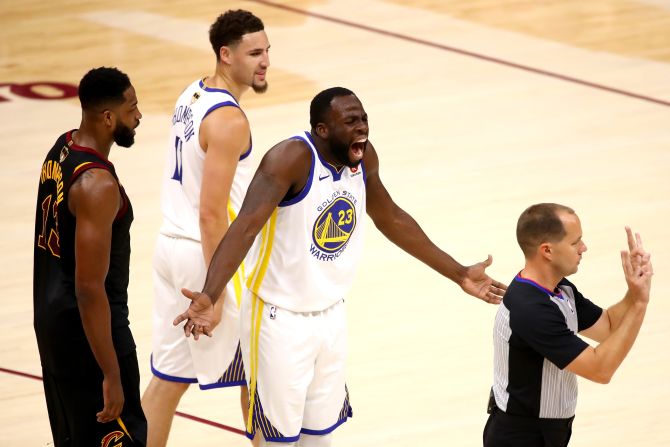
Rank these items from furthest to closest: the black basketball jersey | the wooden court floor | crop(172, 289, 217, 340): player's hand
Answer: the wooden court floor < crop(172, 289, 217, 340): player's hand < the black basketball jersey

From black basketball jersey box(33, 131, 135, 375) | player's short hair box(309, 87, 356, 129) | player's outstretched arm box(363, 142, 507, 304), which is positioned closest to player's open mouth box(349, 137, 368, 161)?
player's short hair box(309, 87, 356, 129)

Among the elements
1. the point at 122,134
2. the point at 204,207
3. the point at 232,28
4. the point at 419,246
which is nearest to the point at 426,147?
the point at 232,28

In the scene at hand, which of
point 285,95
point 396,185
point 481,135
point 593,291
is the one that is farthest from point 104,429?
point 285,95

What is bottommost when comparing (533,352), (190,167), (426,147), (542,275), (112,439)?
(112,439)

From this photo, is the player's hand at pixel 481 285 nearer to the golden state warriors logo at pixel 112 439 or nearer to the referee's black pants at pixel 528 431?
the referee's black pants at pixel 528 431

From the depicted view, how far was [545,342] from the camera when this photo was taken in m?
4.25

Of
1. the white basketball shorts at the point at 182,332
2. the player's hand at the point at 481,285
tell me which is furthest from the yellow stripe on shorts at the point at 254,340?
the player's hand at the point at 481,285

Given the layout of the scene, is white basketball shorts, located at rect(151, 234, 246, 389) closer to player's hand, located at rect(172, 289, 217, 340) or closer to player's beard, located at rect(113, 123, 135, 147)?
player's hand, located at rect(172, 289, 217, 340)

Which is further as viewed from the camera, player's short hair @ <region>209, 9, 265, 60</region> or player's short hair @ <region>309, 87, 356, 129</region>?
player's short hair @ <region>209, 9, 265, 60</region>

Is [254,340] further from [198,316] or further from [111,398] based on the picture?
[111,398]

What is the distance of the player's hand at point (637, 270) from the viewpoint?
13.7 ft

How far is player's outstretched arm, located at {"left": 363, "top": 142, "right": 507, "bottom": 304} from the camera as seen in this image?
5.05m

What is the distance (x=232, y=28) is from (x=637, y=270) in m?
1.97

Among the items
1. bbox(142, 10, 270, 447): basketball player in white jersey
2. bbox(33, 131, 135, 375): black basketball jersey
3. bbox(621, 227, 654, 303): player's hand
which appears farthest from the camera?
bbox(142, 10, 270, 447): basketball player in white jersey
